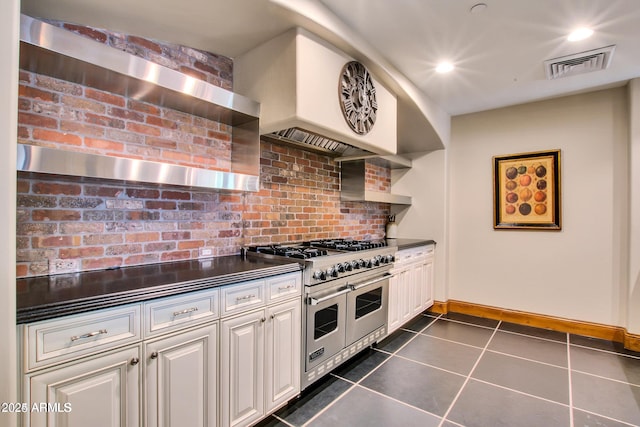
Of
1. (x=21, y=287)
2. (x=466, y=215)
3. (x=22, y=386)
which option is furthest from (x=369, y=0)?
(x=466, y=215)

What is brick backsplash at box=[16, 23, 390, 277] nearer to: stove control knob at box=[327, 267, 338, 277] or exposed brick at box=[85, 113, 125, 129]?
exposed brick at box=[85, 113, 125, 129]

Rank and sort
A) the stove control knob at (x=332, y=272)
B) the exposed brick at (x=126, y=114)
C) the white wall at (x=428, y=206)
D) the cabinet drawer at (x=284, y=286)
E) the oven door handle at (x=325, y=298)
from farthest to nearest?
1. the white wall at (x=428, y=206)
2. the stove control knob at (x=332, y=272)
3. the oven door handle at (x=325, y=298)
4. the cabinet drawer at (x=284, y=286)
5. the exposed brick at (x=126, y=114)

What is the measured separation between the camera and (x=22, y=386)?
1.03 meters

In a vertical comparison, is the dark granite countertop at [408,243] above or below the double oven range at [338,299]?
above

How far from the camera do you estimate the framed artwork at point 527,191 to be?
3594 millimetres

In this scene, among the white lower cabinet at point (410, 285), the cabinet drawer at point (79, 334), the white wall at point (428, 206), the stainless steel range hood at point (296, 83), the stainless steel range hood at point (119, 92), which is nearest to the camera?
the cabinet drawer at point (79, 334)

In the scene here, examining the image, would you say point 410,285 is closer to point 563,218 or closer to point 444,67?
point 563,218

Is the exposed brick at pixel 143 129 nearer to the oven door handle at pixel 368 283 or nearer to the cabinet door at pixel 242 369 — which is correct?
the cabinet door at pixel 242 369

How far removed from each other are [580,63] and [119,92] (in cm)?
353

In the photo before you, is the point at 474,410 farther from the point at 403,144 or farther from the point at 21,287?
the point at 403,144

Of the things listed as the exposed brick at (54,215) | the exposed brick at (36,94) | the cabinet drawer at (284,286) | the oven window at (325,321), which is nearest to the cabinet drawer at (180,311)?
the cabinet drawer at (284,286)

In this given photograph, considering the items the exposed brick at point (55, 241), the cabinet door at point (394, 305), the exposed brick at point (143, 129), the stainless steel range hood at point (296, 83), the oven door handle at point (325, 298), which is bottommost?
the cabinet door at point (394, 305)

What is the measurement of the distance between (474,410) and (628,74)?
130 inches

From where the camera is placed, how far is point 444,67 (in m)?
2.82
